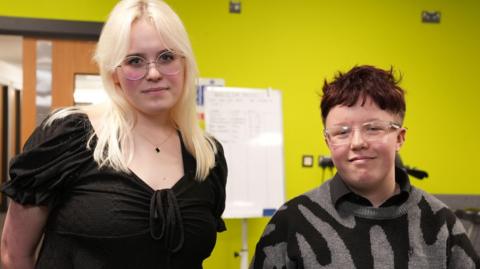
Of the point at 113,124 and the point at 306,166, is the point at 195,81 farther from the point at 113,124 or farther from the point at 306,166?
the point at 306,166

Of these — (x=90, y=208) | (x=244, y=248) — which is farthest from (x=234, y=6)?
(x=90, y=208)

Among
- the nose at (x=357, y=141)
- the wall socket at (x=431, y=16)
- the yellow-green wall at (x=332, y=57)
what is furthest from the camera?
the wall socket at (x=431, y=16)

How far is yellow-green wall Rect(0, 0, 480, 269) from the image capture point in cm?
311

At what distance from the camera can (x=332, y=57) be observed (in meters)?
3.26

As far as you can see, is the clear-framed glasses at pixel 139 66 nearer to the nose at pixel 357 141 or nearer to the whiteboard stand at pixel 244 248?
the nose at pixel 357 141

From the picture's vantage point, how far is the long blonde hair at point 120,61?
1.09m

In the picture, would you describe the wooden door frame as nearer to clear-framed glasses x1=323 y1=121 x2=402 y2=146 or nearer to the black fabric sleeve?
the black fabric sleeve

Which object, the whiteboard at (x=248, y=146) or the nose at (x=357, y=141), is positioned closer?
the nose at (x=357, y=141)

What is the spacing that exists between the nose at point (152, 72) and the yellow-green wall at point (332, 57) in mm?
2020

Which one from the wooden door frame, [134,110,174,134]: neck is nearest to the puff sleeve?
[134,110,174,134]: neck

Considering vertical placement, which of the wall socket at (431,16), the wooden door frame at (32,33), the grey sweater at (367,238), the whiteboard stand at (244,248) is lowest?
the whiteboard stand at (244,248)

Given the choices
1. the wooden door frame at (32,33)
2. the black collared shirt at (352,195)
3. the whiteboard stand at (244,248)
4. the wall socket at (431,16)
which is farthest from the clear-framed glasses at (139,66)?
the wall socket at (431,16)

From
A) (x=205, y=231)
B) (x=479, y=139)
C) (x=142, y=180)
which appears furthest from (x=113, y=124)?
(x=479, y=139)

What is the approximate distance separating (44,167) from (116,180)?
176 mm
